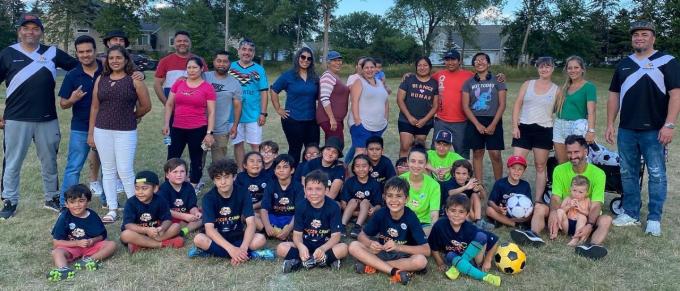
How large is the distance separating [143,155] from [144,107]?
411 centimetres

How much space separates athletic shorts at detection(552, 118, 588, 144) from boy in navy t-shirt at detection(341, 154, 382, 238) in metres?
2.19

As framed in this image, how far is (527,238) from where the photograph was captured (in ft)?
16.1

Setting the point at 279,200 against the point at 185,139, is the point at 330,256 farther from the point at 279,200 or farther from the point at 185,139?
the point at 185,139

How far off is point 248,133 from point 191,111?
105 centimetres

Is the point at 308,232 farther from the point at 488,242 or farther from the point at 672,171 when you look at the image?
the point at 672,171

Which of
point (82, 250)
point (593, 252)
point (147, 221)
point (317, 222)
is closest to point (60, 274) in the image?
point (82, 250)

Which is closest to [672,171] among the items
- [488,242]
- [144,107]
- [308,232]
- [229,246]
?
[488,242]

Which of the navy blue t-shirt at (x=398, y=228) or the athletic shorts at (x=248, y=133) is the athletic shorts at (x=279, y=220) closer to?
the navy blue t-shirt at (x=398, y=228)

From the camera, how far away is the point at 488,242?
434cm

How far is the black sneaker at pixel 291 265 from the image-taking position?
4250mm

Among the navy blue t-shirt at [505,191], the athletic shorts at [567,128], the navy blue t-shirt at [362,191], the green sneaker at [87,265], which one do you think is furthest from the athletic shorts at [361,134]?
the green sneaker at [87,265]

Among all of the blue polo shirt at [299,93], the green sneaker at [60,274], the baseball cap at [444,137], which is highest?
the blue polo shirt at [299,93]

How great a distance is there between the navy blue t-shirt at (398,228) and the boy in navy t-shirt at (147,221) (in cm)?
184

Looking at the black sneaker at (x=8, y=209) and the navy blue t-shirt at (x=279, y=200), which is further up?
the navy blue t-shirt at (x=279, y=200)
